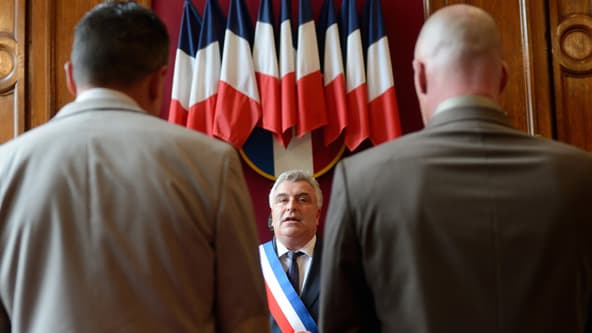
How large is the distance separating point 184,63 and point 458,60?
119 inches

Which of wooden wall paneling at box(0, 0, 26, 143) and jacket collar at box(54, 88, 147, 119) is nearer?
jacket collar at box(54, 88, 147, 119)

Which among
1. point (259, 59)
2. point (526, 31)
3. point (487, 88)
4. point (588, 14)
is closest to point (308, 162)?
point (259, 59)

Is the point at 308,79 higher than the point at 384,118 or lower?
higher

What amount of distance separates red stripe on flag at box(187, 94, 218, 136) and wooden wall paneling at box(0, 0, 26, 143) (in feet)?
2.98

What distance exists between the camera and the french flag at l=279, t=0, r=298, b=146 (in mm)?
4398

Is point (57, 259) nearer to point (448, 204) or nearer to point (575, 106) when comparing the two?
point (448, 204)

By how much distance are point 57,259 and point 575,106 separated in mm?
3523

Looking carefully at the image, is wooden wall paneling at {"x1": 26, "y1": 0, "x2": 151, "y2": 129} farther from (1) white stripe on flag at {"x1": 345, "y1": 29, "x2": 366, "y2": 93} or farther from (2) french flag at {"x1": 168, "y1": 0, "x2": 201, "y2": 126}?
(1) white stripe on flag at {"x1": 345, "y1": 29, "x2": 366, "y2": 93}

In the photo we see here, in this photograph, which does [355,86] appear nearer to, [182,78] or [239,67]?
[239,67]

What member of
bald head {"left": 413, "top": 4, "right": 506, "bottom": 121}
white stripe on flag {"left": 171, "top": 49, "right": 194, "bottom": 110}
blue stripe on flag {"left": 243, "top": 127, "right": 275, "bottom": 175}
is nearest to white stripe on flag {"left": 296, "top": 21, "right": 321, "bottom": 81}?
blue stripe on flag {"left": 243, "top": 127, "right": 275, "bottom": 175}

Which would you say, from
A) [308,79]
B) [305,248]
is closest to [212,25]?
[308,79]

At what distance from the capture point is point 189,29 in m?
4.50

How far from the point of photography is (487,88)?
1.66 metres

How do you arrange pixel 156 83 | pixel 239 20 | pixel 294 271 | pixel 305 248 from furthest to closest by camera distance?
pixel 239 20
pixel 305 248
pixel 294 271
pixel 156 83
